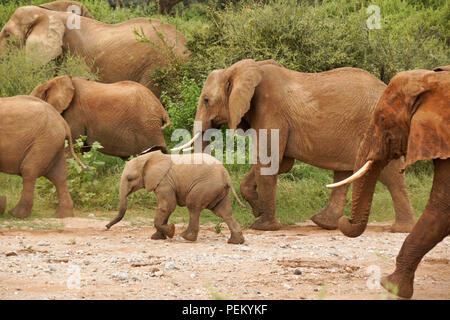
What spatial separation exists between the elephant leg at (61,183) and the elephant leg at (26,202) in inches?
12.1

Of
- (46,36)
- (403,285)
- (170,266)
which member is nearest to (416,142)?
(403,285)

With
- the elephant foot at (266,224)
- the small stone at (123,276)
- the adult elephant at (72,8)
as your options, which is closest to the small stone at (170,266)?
the small stone at (123,276)

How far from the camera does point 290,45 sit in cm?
1160

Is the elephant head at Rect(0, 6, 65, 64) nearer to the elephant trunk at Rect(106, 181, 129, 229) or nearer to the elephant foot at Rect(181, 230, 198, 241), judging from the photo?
the elephant trunk at Rect(106, 181, 129, 229)

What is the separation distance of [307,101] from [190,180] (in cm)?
179

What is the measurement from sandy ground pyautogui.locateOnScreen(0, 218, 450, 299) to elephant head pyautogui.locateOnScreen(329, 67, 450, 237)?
57 cm

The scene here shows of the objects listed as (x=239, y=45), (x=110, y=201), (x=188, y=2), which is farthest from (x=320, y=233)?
(x=188, y=2)

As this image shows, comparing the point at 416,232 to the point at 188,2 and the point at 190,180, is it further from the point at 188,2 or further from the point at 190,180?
the point at 188,2

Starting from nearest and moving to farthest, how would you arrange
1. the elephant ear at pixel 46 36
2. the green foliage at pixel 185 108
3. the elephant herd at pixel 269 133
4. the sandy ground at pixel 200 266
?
the elephant herd at pixel 269 133, the sandy ground at pixel 200 266, the green foliage at pixel 185 108, the elephant ear at pixel 46 36

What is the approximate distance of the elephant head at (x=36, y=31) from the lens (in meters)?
12.7

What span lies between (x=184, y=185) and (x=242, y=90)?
4.64 feet

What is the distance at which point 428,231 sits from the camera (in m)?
5.34

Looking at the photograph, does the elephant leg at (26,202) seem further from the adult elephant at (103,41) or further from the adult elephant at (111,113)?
the adult elephant at (103,41)

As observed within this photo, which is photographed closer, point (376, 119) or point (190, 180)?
point (376, 119)
